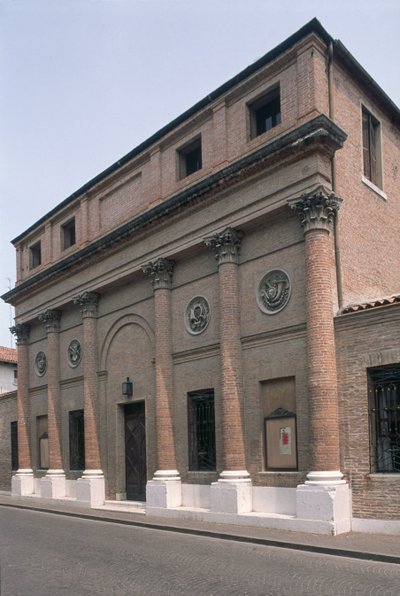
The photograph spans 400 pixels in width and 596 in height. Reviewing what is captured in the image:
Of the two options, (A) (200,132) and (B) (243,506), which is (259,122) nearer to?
(A) (200,132)

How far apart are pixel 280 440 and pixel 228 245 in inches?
194

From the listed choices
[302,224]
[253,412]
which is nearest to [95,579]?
[253,412]

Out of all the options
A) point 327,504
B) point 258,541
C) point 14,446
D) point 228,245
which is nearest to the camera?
point 258,541

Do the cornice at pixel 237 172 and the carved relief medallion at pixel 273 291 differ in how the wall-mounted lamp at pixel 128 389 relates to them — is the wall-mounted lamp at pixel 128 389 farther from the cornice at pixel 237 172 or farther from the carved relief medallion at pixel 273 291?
the carved relief medallion at pixel 273 291

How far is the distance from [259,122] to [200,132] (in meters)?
1.90

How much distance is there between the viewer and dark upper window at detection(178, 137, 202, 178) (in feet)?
63.8

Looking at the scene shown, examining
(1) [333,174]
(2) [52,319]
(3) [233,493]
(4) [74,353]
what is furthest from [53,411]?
(1) [333,174]

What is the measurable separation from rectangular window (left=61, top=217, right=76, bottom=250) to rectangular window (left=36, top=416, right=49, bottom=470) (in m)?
6.60

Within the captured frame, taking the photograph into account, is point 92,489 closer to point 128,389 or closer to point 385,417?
point 128,389

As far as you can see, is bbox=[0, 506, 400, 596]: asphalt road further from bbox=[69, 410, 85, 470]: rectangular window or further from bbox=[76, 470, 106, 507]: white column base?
bbox=[69, 410, 85, 470]: rectangular window

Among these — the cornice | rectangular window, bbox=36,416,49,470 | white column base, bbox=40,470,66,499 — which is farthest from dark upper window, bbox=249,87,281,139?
rectangular window, bbox=36,416,49,470

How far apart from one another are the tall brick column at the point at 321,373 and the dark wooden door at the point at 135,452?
24.0 ft

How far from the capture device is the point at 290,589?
30.1 ft

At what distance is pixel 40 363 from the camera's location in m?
26.3
